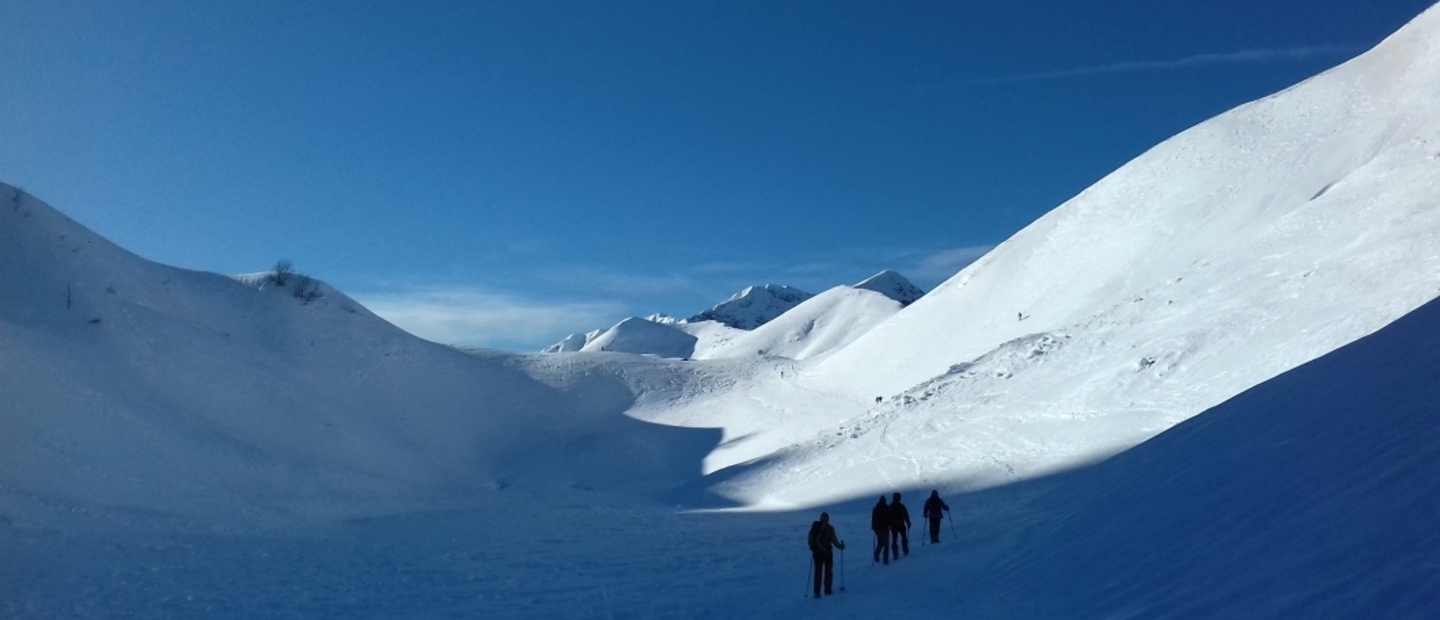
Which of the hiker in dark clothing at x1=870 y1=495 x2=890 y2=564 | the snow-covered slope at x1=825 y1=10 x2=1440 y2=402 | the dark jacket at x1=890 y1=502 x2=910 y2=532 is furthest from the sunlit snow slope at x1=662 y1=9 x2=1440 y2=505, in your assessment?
the hiker in dark clothing at x1=870 y1=495 x2=890 y2=564

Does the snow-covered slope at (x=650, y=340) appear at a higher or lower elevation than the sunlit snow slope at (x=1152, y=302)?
higher

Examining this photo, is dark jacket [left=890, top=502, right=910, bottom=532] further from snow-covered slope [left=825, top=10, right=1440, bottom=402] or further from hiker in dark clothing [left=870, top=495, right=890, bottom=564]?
snow-covered slope [left=825, top=10, right=1440, bottom=402]

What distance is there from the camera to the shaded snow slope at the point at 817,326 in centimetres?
12975

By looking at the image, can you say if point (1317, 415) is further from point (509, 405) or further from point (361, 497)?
point (509, 405)

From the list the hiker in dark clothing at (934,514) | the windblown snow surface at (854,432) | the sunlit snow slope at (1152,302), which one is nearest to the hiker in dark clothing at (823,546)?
the windblown snow surface at (854,432)

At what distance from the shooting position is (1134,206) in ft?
177

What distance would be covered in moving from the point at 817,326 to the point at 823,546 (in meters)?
126

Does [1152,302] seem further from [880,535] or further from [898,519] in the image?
[880,535]

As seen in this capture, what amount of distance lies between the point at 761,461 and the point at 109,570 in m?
26.4

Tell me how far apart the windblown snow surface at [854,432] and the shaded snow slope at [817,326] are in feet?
213

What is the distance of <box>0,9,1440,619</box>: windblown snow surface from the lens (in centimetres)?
916

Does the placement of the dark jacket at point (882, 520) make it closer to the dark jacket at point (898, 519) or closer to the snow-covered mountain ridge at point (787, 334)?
the dark jacket at point (898, 519)

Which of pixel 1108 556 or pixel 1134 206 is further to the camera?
pixel 1134 206

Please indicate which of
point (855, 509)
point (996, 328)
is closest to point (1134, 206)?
point (996, 328)
